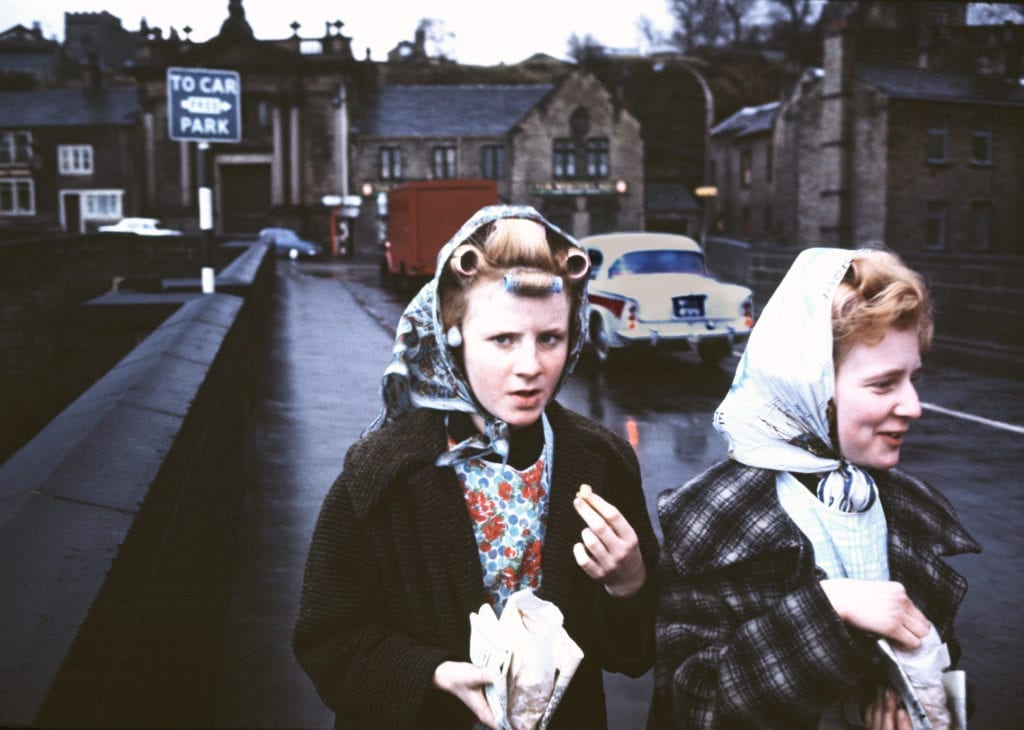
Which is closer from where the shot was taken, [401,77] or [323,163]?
[323,163]

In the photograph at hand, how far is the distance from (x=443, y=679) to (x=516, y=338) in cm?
67

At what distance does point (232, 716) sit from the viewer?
12.9 ft

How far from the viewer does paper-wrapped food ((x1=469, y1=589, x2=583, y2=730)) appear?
5.56 feet

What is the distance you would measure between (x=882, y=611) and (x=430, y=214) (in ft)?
94.5

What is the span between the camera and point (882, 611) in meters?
1.82

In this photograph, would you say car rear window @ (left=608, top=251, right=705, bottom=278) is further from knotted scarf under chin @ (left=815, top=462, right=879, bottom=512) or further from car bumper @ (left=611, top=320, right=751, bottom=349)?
knotted scarf under chin @ (left=815, top=462, right=879, bottom=512)

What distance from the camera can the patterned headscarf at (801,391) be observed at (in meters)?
1.96

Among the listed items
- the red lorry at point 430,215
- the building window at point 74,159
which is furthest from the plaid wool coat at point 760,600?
the building window at point 74,159

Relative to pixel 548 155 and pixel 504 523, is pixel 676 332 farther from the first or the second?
pixel 548 155

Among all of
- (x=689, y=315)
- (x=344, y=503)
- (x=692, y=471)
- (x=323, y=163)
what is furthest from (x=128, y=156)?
(x=344, y=503)

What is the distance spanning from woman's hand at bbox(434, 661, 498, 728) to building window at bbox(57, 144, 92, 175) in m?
67.4

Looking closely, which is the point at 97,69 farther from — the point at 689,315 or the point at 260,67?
the point at 689,315

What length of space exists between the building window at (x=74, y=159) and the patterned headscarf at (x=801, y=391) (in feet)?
221

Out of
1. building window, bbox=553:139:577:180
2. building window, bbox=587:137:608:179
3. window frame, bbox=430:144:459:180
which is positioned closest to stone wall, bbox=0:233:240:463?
window frame, bbox=430:144:459:180
